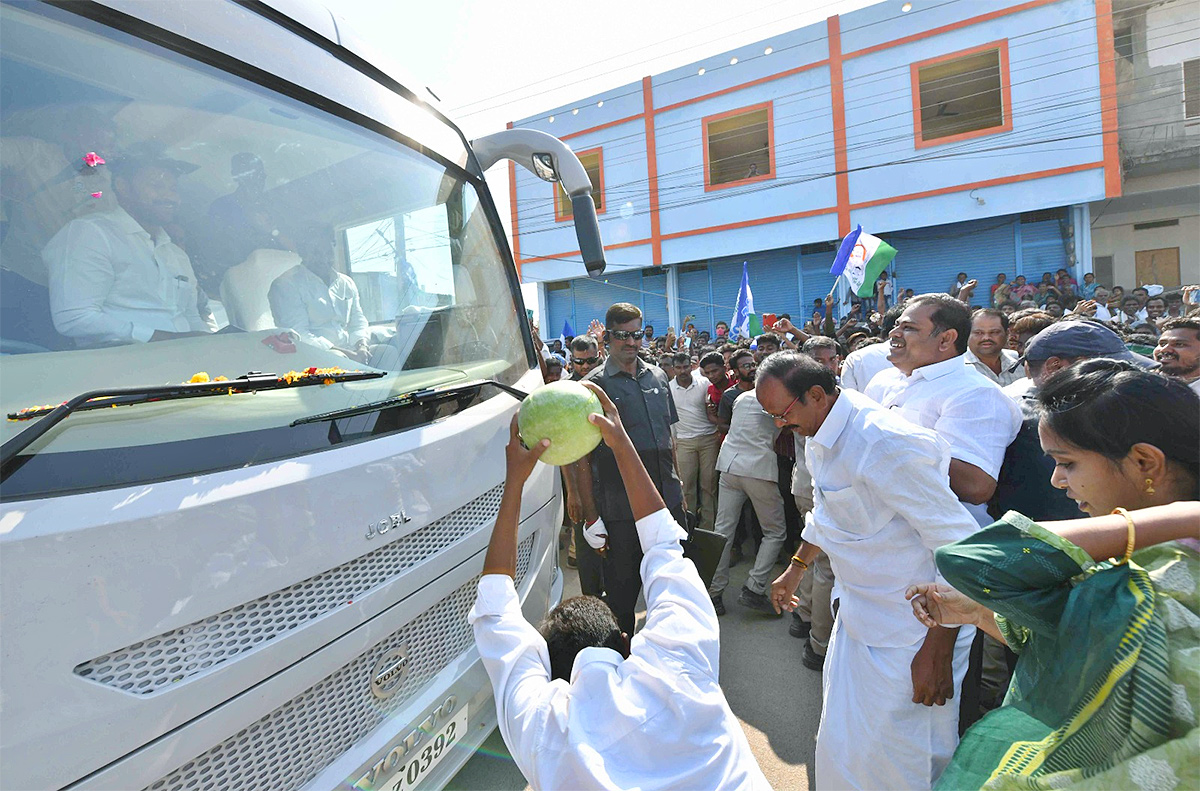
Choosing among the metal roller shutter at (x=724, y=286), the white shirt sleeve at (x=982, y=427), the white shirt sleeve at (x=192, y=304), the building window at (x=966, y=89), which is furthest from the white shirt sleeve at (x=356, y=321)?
the metal roller shutter at (x=724, y=286)

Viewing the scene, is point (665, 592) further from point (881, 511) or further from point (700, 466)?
point (700, 466)

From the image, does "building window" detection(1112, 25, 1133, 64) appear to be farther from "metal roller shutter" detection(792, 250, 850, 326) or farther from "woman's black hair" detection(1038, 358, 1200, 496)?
"woman's black hair" detection(1038, 358, 1200, 496)

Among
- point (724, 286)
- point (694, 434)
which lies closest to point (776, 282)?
point (724, 286)

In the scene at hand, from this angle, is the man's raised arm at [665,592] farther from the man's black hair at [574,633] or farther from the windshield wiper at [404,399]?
the windshield wiper at [404,399]

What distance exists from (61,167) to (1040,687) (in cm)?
260

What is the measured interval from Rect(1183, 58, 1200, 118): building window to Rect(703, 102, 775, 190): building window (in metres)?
10.4

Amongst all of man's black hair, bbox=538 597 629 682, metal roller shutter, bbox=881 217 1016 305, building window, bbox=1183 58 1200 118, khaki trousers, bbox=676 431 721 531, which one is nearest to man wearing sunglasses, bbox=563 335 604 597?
man's black hair, bbox=538 597 629 682

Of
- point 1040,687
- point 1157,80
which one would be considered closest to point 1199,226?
point 1157,80

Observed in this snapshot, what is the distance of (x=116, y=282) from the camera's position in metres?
1.67

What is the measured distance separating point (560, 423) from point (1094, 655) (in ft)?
Answer: 3.92

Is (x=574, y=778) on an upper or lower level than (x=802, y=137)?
lower

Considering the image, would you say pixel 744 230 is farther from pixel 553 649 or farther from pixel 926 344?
pixel 553 649

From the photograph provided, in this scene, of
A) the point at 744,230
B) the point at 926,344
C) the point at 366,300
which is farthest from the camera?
the point at 744,230

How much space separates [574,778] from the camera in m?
1.19
